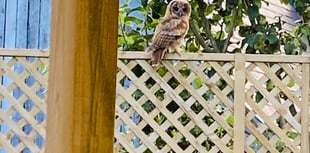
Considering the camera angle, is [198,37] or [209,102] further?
[198,37]

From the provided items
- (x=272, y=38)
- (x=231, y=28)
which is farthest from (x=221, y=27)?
(x=272, y=38)

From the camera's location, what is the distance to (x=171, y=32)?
9.44ft

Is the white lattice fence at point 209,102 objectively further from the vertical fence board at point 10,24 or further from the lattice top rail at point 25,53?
the vertical fence board at point 10,24

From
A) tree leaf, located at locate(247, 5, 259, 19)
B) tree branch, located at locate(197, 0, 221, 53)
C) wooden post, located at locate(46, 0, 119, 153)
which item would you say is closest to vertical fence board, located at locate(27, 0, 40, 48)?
tree branch, located at locate(197, 0, 221, 53)

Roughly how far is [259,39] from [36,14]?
1309 mm

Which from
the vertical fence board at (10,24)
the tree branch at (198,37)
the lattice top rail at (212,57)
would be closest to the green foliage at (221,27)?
the tree branch at (198,37)

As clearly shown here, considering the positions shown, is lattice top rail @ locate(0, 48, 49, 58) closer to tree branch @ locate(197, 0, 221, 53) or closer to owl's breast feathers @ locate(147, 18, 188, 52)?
owl's breast feathers @ locate(147, 18, 188, 52)

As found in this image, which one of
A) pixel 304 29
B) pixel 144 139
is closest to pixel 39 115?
pixel 144 139

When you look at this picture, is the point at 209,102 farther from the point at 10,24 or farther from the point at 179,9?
the point at 10,24

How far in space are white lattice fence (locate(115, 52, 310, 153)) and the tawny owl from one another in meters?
0.05

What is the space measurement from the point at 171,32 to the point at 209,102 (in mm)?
413

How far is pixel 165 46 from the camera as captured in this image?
2.83m

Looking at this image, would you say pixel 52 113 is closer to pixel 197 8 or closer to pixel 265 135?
pixel 265 135

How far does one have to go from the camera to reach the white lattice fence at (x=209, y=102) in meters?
2.92
